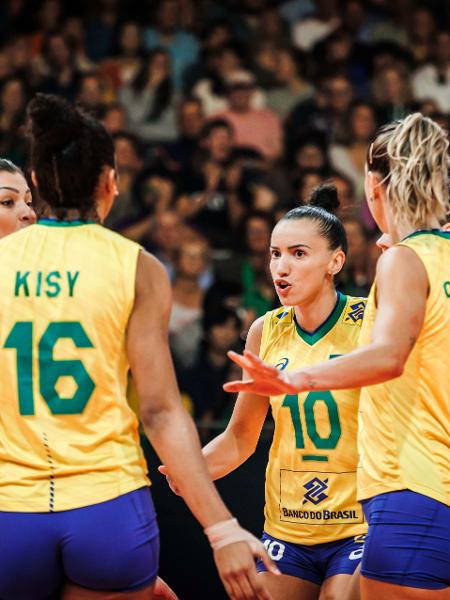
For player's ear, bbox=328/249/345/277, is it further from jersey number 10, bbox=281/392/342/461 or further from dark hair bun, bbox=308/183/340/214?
jersey number 10, bbox=281/392/342/461

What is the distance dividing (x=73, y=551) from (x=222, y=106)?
23.5 ft

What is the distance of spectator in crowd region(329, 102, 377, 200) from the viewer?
899cm

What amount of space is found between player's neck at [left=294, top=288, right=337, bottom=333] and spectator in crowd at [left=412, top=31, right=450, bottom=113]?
6148 millimetres

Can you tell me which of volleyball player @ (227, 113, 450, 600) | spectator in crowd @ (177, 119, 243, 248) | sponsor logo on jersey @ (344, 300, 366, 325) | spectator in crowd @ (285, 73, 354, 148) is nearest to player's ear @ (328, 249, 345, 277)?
sponsor logo on jersey @ (344, 300, 366, 325)

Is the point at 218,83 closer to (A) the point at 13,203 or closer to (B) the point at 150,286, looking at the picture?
(A) the point at 13,203

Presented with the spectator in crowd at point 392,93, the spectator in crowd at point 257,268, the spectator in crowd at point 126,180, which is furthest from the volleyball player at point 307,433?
the spectator in crowd at point 392,93

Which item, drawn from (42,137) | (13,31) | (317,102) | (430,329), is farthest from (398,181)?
(13,31)

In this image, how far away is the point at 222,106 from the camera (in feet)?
30.3

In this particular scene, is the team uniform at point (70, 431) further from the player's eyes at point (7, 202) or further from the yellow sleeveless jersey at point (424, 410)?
the player's eyes at point (7, 202)

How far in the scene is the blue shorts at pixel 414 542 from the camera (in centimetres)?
272

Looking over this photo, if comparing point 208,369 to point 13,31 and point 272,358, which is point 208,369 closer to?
point 272,358

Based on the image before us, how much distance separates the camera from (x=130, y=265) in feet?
8.61

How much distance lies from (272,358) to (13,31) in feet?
21.9

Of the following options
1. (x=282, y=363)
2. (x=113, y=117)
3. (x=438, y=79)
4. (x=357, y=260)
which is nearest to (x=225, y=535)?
(x=282, y=363)
